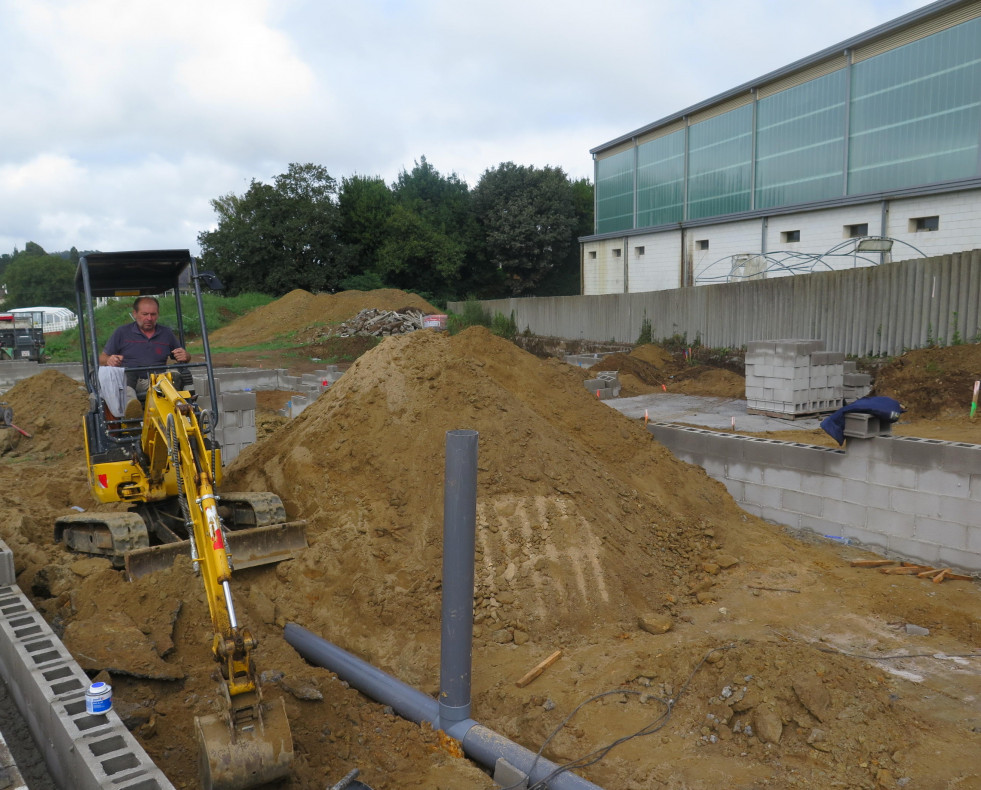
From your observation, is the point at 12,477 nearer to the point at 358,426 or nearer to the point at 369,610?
the point at 358,426

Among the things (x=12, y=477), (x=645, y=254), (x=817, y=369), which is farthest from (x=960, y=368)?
(x=645, y=254)

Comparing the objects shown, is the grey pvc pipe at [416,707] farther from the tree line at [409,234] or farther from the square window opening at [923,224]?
the tree line at [409,234]

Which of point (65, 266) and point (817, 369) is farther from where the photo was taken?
point (65, 266)

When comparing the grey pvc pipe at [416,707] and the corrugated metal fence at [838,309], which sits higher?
the corrugated metal fence at [838,309]

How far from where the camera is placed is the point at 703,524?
8492mm

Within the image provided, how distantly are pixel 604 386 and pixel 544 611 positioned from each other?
9407mm

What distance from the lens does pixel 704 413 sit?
43.5ft

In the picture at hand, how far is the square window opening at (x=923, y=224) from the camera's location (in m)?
18.7

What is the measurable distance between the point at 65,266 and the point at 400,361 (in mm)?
68933

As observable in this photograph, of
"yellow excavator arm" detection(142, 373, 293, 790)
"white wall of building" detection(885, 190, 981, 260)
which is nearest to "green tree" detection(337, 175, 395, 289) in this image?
"white wall of building" detection(885, 190, 981, 260)

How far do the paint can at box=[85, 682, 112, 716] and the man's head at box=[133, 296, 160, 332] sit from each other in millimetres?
3693

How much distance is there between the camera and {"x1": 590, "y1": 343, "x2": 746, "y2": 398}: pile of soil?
53.2 ft

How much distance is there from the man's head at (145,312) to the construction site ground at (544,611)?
2183mm

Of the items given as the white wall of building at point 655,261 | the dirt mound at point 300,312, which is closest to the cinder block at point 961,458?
the white wall of building at point 655,261
